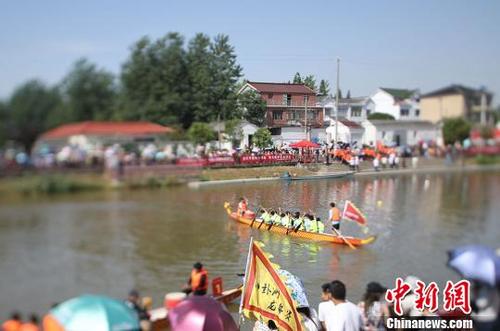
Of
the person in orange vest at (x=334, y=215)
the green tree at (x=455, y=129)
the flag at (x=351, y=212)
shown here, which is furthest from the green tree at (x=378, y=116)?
the person in orange vest at (x=334, y=215)

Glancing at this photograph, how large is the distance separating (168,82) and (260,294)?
229 centimetres

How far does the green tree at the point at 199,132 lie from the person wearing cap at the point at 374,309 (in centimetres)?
239

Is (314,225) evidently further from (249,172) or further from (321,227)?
(249,172)

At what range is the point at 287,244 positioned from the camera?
5.00m

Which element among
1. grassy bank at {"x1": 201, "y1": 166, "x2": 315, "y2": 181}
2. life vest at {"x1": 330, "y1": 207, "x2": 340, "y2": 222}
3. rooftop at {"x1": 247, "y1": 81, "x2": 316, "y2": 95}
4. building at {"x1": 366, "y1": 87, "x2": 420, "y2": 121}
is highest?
building at {"x1": 366, "y1": 87, "x2": 420, "y2": 121}

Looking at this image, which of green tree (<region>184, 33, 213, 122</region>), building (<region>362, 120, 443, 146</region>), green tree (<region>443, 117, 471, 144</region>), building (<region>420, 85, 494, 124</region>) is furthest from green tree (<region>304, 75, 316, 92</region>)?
building (<region>362, 120, 443, 146</region>)

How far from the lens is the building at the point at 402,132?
38.2ft

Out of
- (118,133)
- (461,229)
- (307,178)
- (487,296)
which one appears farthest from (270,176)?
(461,229)

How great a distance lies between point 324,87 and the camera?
546cm

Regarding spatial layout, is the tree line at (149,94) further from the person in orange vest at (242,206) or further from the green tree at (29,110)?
the person in orange vest at (242,206)

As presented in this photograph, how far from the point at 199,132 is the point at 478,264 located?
300cm

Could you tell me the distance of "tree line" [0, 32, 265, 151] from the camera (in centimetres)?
454

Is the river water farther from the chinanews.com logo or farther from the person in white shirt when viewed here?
the person in white shirt

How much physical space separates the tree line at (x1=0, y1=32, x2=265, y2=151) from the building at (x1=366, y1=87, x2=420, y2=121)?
5.55 m
